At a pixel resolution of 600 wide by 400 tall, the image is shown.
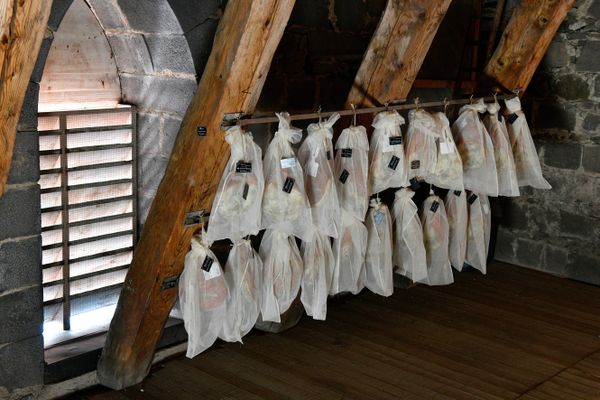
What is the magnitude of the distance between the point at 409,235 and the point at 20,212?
197 cm

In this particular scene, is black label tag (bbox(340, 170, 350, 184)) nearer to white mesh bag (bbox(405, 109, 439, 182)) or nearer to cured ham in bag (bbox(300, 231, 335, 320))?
cured ham in bag (bbox(300, 231, 335, 320))

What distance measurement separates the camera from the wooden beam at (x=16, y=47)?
2105 mm

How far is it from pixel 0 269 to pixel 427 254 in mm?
2219

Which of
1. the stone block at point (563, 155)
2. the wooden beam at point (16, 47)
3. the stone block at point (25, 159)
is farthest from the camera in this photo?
the stone block at point (563, 155)

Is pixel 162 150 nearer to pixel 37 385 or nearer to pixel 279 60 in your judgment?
pixel 279 60

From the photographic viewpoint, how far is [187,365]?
3.55 metres

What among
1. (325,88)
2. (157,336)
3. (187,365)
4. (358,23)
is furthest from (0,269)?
(358,23)

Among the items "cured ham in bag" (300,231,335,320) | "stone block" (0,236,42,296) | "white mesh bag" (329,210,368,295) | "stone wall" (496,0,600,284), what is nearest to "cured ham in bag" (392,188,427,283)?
"white mesh bag" (329,210,368,295)

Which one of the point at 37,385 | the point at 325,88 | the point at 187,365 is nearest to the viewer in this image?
the point at 37,385

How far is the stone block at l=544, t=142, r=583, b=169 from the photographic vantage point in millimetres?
4930

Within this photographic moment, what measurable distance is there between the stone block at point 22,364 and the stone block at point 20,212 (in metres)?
0.45

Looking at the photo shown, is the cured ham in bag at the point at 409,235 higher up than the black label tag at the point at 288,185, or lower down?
lower down

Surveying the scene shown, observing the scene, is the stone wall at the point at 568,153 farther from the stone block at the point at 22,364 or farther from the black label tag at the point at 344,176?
the stone block at the point at 22,364

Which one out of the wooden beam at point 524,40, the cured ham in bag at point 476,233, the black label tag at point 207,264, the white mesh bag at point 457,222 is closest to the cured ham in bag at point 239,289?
the black label tag at point 207,264
